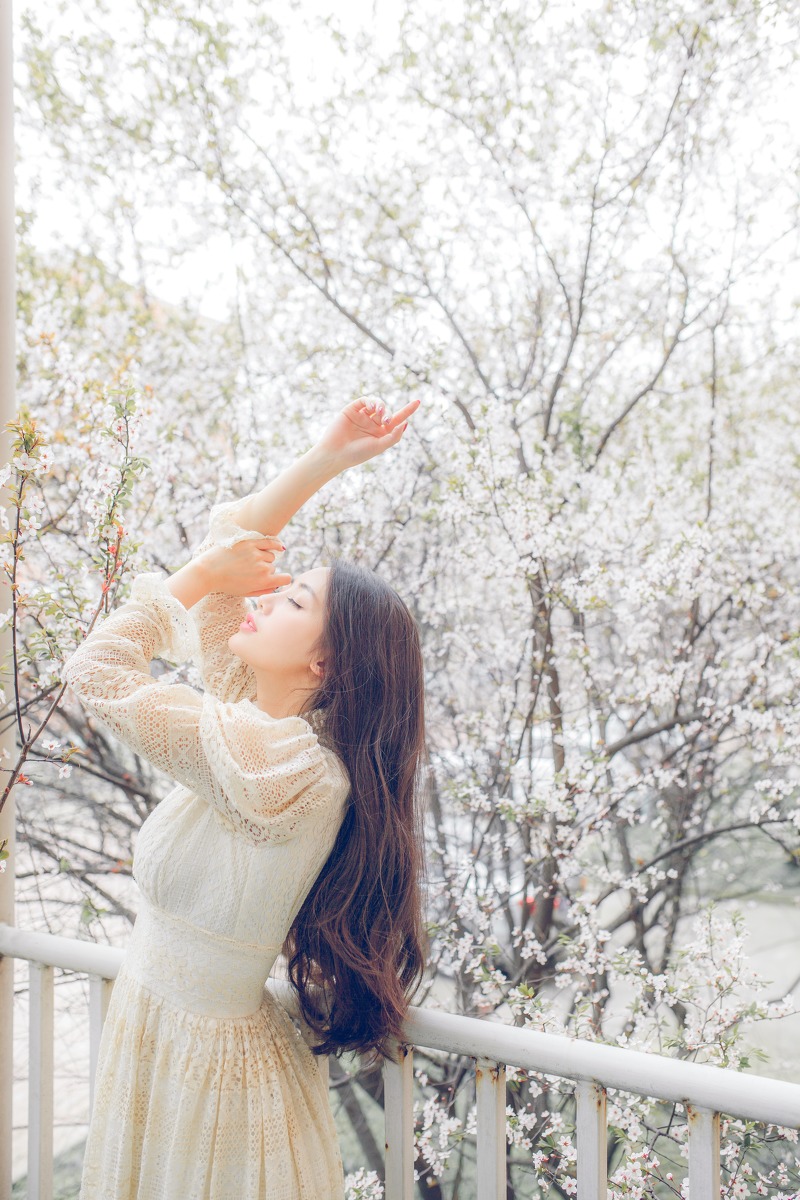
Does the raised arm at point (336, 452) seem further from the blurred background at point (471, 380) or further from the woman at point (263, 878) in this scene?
the blurred background at point (471, 380)

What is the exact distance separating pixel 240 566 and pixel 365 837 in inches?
16.6

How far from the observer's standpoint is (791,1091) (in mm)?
870

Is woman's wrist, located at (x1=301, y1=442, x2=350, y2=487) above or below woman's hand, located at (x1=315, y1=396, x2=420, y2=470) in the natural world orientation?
below

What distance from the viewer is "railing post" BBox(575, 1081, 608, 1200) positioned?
3.25 ft

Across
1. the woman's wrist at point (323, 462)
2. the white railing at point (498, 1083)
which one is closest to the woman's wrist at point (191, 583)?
the woman's wrist at point (323, 462)

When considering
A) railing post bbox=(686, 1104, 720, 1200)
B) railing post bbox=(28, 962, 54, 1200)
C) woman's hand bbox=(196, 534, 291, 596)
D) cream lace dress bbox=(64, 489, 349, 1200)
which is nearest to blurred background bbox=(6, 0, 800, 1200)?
railing post bbox=(28, 962, 54, 1200)

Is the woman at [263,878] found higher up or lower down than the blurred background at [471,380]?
lower down

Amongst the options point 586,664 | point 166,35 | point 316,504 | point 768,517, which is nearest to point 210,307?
point 166,35

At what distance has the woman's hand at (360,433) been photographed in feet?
3.89

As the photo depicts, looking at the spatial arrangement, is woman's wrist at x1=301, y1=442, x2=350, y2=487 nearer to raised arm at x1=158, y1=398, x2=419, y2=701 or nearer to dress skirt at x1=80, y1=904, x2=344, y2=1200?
Result: raised arm at x1=158, y1=398, x2=419, y2=701

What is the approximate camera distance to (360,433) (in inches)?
47.6

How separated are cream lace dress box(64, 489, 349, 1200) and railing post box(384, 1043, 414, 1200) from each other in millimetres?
82

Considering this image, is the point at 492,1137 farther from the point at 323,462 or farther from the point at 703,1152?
the point at 323,462

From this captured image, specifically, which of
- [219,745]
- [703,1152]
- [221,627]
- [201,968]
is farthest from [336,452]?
[703,1152]
